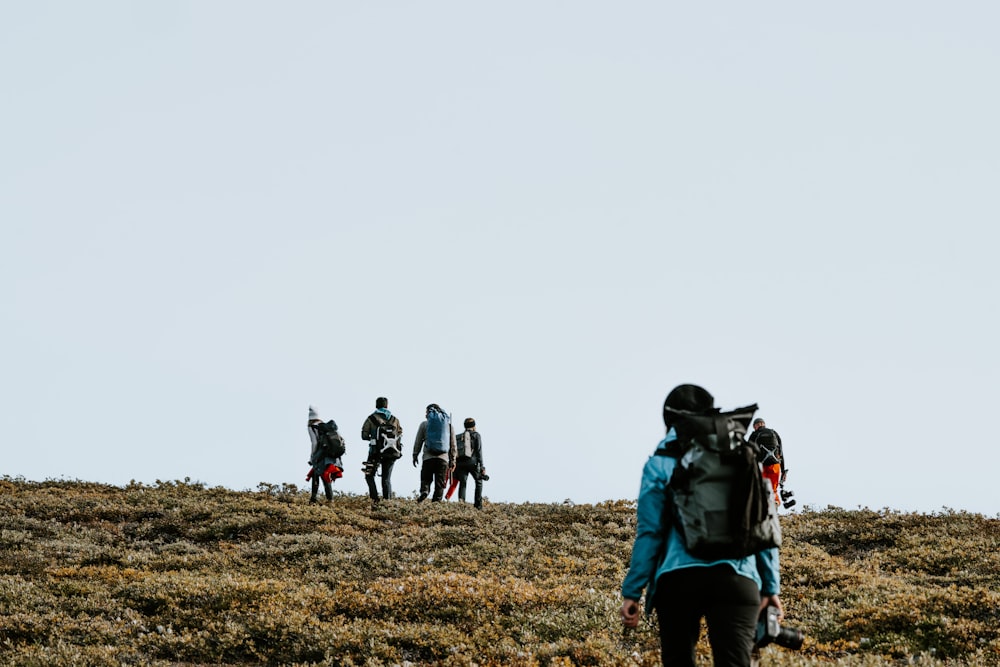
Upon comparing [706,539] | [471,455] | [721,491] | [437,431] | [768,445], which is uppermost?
[437,431]

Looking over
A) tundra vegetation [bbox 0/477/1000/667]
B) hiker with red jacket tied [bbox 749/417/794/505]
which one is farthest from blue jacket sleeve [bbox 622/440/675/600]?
hiker with red jacket tied [bbox 749/417/794/505]

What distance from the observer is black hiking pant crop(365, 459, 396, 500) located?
84.2 feet

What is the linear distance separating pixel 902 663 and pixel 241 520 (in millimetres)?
14949

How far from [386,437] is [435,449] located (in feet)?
4.52

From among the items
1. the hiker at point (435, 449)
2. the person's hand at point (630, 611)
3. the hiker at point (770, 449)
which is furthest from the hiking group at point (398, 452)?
the person's hand at point (630, 611)

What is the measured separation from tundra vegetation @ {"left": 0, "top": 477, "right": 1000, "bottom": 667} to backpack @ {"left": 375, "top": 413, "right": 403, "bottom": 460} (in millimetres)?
1365

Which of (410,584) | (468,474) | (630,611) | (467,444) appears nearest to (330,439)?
(467,444)

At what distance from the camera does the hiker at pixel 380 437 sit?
2514 cm

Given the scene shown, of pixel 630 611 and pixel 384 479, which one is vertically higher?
pixel 384 479

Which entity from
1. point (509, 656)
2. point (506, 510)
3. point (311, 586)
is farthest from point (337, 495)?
point (509, 656)

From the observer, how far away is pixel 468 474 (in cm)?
2611

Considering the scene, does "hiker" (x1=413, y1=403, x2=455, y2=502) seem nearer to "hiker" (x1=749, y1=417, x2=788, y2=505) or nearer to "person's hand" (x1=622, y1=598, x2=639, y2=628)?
"hiker" (x1=749, y1=417, x2=788, y2=505)

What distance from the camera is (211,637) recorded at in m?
12.6

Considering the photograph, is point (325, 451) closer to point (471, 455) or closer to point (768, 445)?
point (471, 455)
